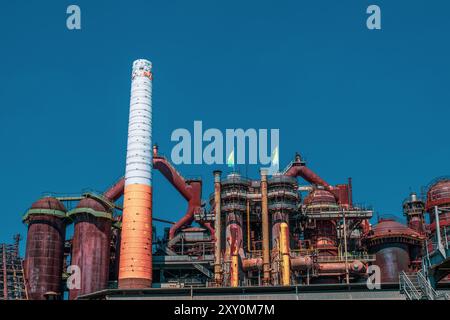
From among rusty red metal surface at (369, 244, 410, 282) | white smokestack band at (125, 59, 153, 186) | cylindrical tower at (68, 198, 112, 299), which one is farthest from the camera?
rusty red metal surface at (369, 244, 410, 282)

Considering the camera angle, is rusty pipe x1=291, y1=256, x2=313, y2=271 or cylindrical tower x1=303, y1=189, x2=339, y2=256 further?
cylindrical tower x1=303, y1=189, x2=339, y2=256

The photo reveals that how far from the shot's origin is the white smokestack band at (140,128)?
53.5 m

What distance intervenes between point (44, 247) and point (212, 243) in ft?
54.9

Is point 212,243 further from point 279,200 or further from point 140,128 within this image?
point 140,128

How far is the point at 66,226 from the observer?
56719mm

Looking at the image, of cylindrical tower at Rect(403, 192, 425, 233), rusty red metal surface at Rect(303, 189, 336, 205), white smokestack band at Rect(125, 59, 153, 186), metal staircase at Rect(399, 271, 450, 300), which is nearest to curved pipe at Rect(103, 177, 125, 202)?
white smokestack band at Rect(125, 59, 153, 186)

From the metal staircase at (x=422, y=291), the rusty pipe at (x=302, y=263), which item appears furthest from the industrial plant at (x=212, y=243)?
the metal staircase at (x=422, y=291)

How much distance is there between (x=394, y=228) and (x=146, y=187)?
2324 cm

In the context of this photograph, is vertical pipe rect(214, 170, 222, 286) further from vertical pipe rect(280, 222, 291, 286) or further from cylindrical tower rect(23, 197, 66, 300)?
Result: cylindrical tower rect(23, 197, 66, 300)

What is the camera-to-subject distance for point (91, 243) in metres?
53.3

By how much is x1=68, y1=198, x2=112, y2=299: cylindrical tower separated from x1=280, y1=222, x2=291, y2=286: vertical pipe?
614 inches

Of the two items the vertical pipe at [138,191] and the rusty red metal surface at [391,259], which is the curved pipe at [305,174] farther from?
the vertical pipe at [138,191]

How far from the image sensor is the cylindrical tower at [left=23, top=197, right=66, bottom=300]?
52281 mm
